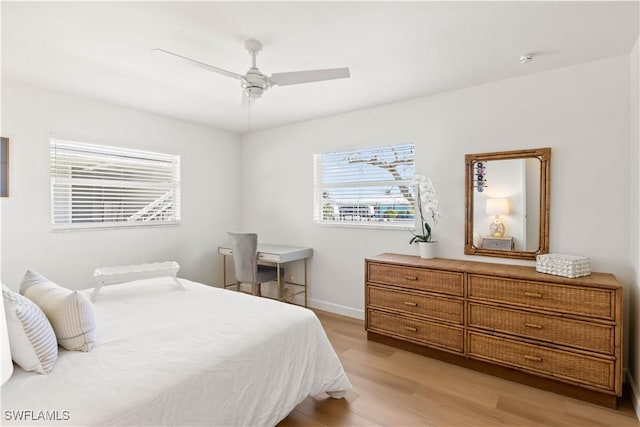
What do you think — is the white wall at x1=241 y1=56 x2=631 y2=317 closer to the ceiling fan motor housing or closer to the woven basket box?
the woven basket box

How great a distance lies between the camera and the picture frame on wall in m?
2.76

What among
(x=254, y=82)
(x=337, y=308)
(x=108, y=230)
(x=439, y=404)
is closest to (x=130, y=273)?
(x=108, y=230)

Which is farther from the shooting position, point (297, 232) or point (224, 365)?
point (297, 232)

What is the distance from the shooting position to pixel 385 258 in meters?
3.15

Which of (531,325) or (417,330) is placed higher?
(531,325)

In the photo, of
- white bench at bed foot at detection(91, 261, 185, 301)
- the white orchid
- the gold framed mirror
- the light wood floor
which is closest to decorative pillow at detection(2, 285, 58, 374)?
white bench at bed foot at detection(91, 261, 185, 301)

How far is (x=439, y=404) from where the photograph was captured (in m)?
2.13

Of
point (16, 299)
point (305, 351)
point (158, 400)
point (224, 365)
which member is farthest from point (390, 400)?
point (16, 299)

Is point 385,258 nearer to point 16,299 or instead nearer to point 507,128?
point 507,128

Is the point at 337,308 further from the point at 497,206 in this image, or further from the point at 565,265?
the point at 565,265

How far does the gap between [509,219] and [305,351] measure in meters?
2.09

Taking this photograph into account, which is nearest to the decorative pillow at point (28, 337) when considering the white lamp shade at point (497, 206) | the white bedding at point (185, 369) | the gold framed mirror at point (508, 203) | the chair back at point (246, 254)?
the white bedding at point (185, 369)

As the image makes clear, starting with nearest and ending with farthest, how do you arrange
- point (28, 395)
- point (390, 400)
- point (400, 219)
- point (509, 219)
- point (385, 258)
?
point (28, 395) < point (390, 400) < point (509, 219) < point (385, 258) < point (400, 219)

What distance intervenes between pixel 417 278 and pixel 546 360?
1.05 m
